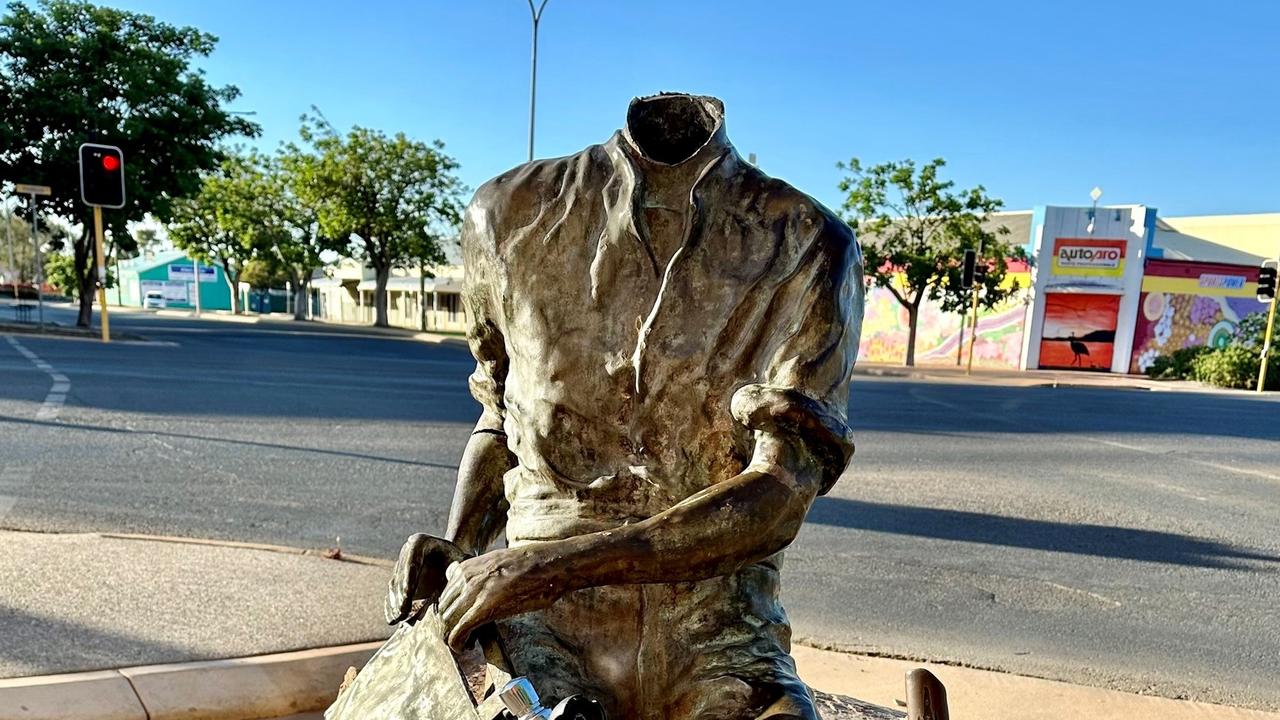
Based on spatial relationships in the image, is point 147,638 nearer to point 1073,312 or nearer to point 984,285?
point 984,285

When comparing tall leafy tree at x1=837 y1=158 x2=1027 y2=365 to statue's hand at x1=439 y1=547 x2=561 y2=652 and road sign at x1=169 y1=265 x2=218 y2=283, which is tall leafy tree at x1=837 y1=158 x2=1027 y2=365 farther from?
road sign at x1=169 y1=265 x2=218 y2=283

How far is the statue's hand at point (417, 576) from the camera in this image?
55.1 inches

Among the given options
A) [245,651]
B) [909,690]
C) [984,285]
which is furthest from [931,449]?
[984,285]

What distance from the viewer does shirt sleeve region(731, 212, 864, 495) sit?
4.21 feet

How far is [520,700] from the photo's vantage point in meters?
1.13

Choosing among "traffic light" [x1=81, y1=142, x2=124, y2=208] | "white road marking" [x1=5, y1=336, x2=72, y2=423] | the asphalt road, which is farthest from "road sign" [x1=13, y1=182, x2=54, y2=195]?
the asphalt road

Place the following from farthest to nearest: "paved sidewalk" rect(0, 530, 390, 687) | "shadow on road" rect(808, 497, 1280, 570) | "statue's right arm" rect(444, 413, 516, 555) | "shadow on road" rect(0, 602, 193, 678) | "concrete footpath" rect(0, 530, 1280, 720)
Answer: "shadow on road" rect(808, 497, 1280, 570) → "paved sidewalk" rect(0, 530, 390, 687) → "shadow on road" rect(0, 602, 193, 678) → "concrete footpath" rect(0, 530, 1280, 720) → "statue's right arm" rect(444, 413, 516, 555)

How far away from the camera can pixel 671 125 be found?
1.48m

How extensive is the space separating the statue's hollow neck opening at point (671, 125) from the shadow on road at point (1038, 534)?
16.0 feet

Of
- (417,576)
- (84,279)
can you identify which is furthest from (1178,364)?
(84,279)

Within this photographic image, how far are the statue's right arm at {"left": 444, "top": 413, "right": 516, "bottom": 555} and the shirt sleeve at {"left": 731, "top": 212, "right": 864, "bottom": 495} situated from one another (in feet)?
1.67

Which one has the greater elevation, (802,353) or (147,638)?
(802,353)

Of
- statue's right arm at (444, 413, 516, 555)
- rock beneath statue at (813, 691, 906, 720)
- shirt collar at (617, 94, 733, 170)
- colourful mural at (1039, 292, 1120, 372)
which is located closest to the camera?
shirt collar at (617, 94, 733, 170)

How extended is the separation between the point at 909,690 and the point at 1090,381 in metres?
23.2
